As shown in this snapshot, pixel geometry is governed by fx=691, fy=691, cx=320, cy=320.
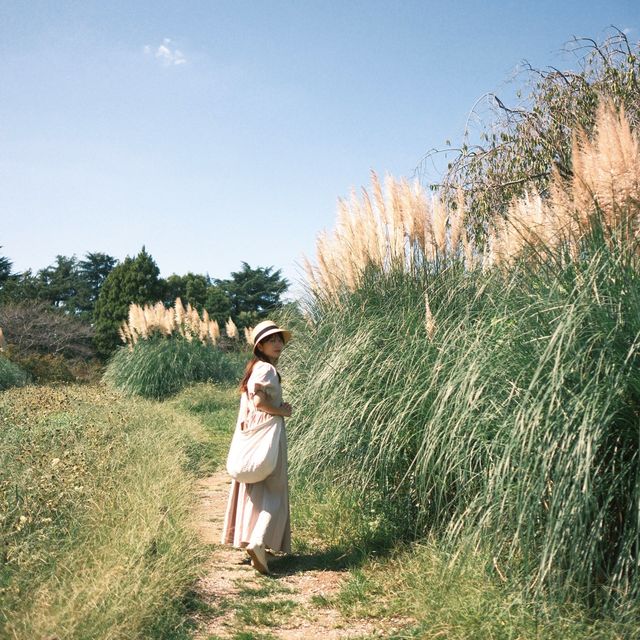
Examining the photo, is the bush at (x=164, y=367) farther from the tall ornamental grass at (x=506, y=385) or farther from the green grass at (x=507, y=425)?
the green grass at (x=507, y=425)

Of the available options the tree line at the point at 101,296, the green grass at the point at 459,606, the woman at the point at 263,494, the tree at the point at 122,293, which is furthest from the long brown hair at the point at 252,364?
the tree at the point at 122,293

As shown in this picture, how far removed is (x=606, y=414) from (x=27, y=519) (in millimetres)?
3134

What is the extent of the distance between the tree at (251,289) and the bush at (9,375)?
17350 millimetres

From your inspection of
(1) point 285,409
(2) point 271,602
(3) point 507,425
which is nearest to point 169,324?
(1) point 285,409

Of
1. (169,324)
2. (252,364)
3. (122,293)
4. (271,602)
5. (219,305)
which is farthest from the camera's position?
(219,305)

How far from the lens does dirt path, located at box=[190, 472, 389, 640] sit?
344 centimetres

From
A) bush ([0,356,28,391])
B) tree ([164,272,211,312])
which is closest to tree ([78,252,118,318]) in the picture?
tree ([164,272,211,312])

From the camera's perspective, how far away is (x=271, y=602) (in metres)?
3.85

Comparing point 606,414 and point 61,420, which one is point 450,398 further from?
point 61,420

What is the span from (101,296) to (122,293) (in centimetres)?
137

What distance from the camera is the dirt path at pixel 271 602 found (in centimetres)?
344

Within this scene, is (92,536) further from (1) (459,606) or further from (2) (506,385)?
(2) (506,385)

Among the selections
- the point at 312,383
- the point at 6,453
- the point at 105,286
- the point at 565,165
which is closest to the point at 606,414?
the point at 312,383

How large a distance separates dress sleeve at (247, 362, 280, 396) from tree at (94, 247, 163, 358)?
22.1 m
